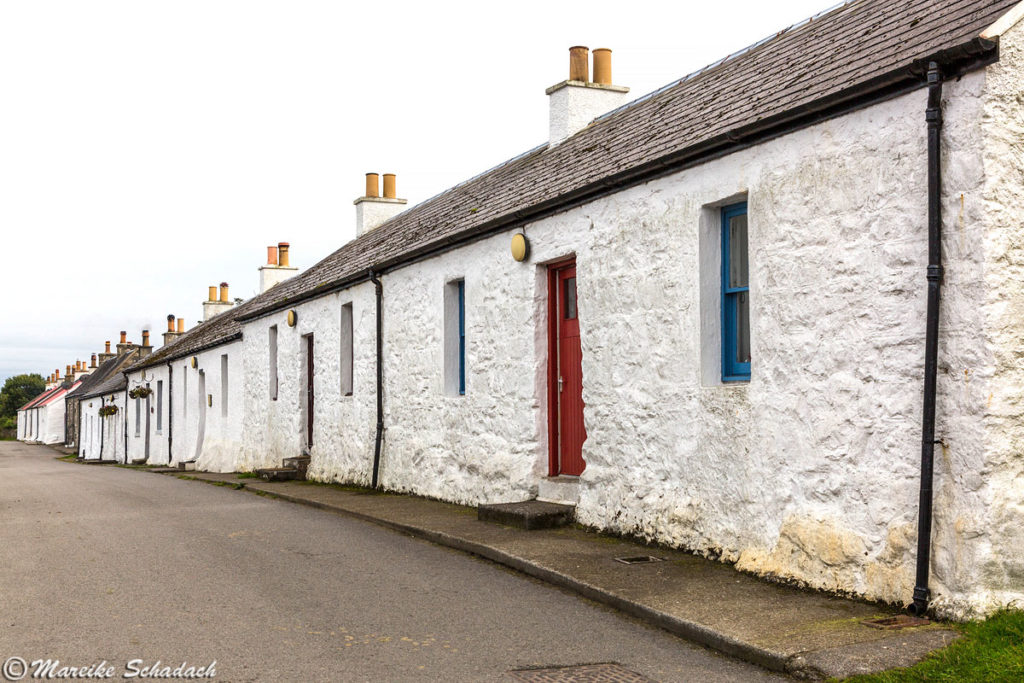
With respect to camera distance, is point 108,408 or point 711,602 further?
point 108,408

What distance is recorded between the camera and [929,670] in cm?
469

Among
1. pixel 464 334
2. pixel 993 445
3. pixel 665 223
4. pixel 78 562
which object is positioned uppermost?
pixel 665 223

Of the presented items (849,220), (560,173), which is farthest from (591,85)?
(849,220)

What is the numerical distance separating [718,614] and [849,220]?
2.91 metres

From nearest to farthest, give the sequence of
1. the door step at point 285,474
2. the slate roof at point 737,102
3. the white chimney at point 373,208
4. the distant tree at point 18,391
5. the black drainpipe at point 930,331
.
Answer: the black drainpipe at point 930,331 < the slate roof at point 737,102 < the door step at point 285,474 < the white chimney at point 373,208 < the distant tree at point 18,391

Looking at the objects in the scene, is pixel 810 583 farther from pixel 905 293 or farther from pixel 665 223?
pixel 665 223

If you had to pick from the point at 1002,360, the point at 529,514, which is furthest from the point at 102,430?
the point at 1002,360

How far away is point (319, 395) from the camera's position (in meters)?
17.9

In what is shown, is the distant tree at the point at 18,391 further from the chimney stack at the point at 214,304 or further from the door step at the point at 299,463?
the door step at the point at 299,463

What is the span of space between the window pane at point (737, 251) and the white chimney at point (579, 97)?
20.4 feet

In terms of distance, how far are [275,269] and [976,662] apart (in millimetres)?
27724

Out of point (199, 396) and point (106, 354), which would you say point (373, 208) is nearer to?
point (199, 396)

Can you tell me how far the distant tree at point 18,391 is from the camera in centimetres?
11512

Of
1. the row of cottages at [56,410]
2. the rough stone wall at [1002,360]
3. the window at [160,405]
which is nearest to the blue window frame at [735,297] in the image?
the rough stone wall at [1002,360]
